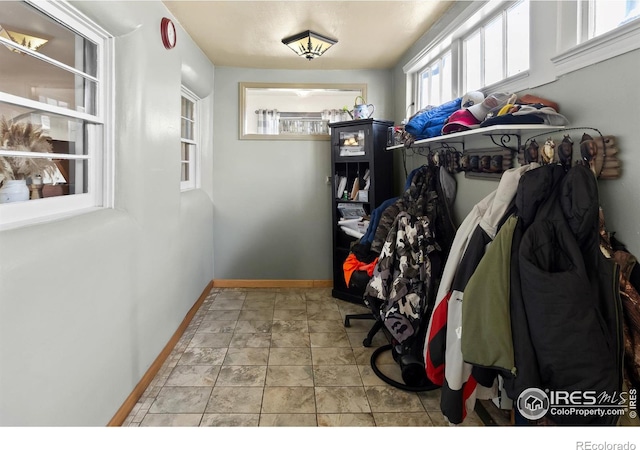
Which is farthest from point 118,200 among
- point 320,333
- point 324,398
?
point 320,333

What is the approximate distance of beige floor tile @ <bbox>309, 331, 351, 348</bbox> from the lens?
253cm

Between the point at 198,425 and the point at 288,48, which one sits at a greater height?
the point at 288,48

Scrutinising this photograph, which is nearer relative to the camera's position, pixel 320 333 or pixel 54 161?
pixel 54 161

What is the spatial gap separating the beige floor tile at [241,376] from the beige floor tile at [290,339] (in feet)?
1.07

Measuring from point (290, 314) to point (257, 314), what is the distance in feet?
0.95

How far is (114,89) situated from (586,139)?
2112 mm

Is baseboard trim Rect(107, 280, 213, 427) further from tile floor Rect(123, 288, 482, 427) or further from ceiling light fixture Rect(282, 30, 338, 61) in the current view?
ceiling light fixture Rect(282, 30, 338, 61)

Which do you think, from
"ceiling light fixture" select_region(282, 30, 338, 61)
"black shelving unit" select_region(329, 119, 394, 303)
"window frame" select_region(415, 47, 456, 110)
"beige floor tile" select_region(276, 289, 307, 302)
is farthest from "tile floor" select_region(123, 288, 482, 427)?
"ceiling light fixture" select_region(282, 30, 338, 61)

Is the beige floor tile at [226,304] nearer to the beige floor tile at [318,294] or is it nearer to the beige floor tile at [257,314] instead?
the beige floor tile at [257,314]

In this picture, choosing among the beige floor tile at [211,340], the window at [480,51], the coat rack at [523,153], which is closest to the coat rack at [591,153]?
the coat rack at [523,153]

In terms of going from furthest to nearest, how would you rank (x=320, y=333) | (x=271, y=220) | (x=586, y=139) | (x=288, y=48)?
(x=271, y=220)
(x=288, y=48)
(x=320, y=333)
(x=586, y=139)

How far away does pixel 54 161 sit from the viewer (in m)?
1.51

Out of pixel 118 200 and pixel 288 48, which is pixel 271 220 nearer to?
pixel 288 48

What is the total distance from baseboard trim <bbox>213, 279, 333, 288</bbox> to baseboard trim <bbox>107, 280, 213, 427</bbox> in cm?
75
